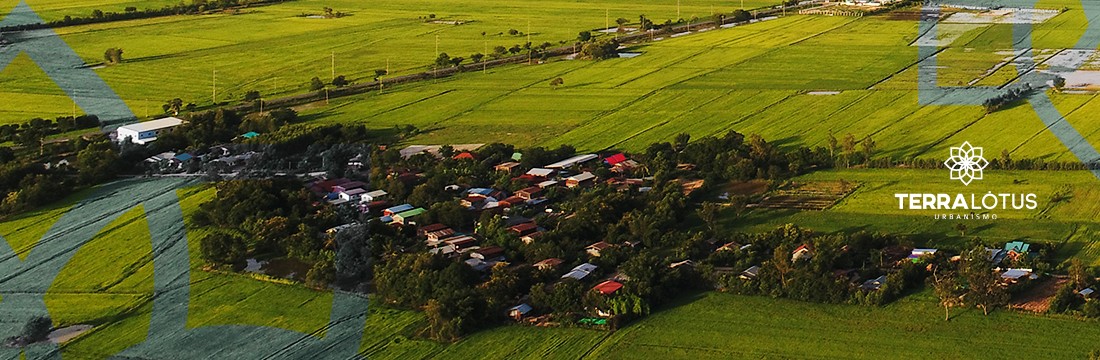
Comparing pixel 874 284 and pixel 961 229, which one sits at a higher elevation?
pixel 961 229

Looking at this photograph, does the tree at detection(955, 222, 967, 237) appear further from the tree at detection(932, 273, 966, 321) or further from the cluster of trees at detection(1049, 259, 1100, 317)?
the tree at detection(932, 273, 966, 321)

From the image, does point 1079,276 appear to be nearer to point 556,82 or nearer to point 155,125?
point 556,82

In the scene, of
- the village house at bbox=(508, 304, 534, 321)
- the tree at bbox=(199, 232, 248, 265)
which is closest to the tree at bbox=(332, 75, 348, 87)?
the tree at bbox=(199, 232, 248, 265)

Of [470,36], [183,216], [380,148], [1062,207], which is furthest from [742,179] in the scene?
[470,36]

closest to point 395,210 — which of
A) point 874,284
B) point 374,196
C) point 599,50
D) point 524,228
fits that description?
point 374,196

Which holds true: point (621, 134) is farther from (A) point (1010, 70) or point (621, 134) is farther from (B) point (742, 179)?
(A) point (1010, 70)

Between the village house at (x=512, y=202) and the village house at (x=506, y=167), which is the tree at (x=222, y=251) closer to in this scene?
the village house at (x=512, y=202)

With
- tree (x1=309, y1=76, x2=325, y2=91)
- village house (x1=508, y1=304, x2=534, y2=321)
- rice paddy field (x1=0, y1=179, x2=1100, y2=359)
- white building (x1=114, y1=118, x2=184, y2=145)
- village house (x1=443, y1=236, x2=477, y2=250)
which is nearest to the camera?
rice paddy field (x1=0, y1=179, x2=1100, y2=359)
